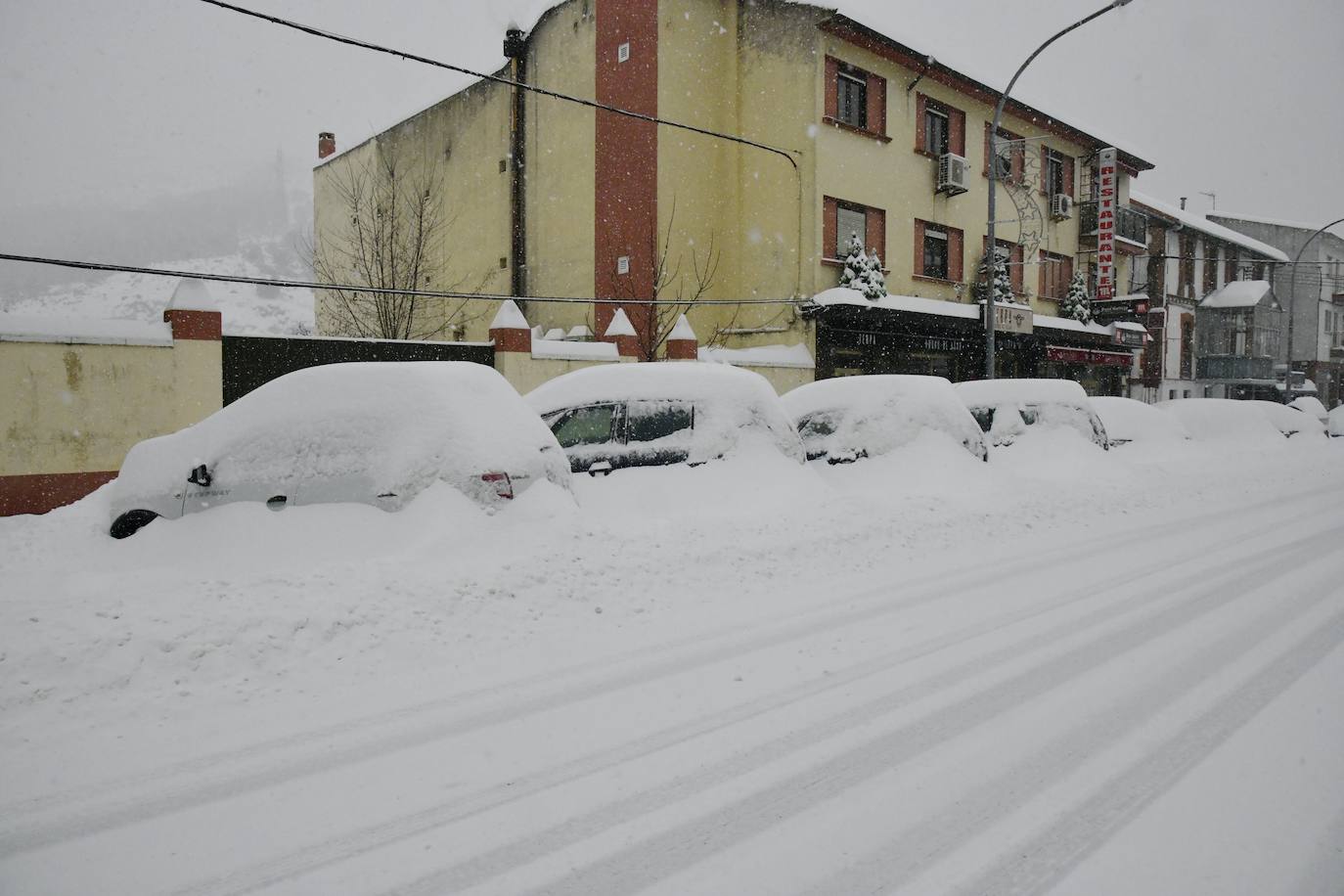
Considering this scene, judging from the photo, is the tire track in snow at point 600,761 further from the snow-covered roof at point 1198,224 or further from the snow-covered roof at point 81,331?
the snow-covered roof at point 1198,224

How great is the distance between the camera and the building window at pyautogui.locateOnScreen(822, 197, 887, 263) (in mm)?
19594

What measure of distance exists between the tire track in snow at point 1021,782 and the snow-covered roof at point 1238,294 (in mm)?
42078

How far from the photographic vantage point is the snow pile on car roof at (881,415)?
1025 cm

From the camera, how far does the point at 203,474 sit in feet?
19.7

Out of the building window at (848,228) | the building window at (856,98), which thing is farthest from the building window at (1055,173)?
the building window at (848,228)

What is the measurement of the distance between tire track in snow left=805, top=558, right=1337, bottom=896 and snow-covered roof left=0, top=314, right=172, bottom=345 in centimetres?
1171

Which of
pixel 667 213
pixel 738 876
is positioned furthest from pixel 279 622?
pixel 667 213

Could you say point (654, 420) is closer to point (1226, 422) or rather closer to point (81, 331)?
point (81, 331)

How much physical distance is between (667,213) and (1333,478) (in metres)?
15.0

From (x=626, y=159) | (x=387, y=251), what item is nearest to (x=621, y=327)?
(x=626, y=159)

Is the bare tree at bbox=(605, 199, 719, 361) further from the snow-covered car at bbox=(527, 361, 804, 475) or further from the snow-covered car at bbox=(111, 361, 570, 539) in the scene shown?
the snow-covered car at bbox=(111, 361, 570, 539)

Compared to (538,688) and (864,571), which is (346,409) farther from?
(864,571)

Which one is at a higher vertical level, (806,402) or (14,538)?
(806,402)

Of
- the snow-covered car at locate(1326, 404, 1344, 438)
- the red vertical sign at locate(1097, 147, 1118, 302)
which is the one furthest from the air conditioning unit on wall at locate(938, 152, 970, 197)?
the snow-covered car at locate(1326, 404, 1344, 438)
